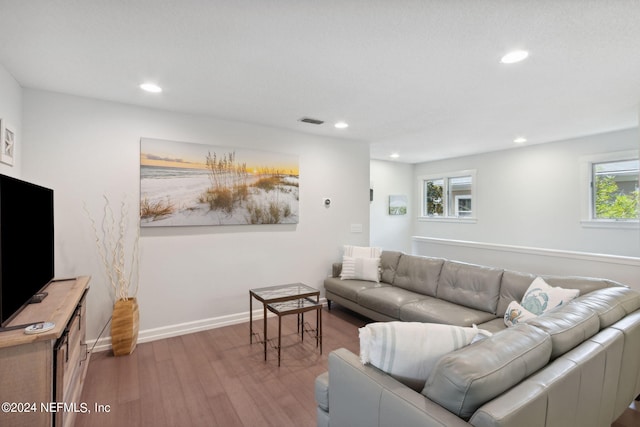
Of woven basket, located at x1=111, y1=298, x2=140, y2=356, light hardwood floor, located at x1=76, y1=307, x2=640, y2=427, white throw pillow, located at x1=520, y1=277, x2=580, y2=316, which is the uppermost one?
white throw pillow, located at x1=520, y1=277, x2=580, y2=316

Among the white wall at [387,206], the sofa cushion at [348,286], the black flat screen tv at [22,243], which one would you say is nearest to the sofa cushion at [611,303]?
the sofa cushion at [348,286]

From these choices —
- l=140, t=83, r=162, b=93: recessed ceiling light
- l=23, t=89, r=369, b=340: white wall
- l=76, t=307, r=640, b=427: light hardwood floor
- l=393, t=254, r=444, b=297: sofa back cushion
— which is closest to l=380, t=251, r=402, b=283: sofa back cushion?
l=393, t=254, r=444, b=297: sofa back cushion

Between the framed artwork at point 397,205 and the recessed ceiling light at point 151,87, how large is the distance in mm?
5185

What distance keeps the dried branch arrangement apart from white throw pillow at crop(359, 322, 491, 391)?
2.68 meters

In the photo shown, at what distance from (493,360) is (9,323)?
7.36 ft

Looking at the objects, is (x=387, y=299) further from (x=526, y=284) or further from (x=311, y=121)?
(x=311, y=121)

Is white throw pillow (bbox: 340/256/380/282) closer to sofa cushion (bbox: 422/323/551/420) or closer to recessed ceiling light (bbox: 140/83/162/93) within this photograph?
sofa cushion (bbox: 422/323/551/420)

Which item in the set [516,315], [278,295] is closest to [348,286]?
[278,295]

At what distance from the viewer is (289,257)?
415 cm

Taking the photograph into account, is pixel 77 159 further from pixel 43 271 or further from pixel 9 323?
pixel 9 323

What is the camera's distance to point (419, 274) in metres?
3.67

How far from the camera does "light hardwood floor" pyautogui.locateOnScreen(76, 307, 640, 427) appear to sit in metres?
2.05

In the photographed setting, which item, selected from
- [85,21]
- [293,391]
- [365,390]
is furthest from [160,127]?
[365,390]

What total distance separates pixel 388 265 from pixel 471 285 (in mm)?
1166
